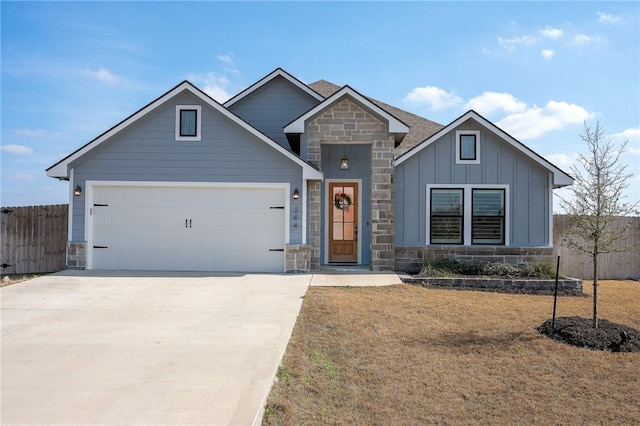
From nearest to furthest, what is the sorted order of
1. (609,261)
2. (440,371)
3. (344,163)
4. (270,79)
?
(440,371), (344,163), (609,261), (270,79)

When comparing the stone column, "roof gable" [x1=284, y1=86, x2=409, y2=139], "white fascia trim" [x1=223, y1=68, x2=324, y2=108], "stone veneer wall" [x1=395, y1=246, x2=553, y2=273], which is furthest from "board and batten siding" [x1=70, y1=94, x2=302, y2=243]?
"stone veneer wall" [x1=395, y1=246, x2=553, y2=273]

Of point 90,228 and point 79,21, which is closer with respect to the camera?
point 79,21

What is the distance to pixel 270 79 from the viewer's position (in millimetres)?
13461

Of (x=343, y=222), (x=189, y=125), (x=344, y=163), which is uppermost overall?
(x=189, y=125)

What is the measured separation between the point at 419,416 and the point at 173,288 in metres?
6.39

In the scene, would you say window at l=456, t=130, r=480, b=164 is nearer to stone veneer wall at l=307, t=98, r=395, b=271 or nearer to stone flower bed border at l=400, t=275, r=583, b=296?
stone veneer wall at l=307, t=98, r=395, b=271

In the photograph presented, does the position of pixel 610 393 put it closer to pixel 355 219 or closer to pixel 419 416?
pixel 419 416

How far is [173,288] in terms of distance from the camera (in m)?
8.78

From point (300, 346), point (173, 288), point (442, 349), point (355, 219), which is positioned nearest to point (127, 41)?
point (173, 288)

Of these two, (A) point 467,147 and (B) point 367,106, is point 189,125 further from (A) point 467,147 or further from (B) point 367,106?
(A) point 467,147

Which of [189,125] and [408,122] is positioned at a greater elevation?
[408,122]

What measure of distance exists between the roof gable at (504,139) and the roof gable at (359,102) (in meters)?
0.79

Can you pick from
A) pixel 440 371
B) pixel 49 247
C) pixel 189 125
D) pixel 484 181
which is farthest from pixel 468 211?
pixel 49 247

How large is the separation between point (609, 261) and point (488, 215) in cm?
476
